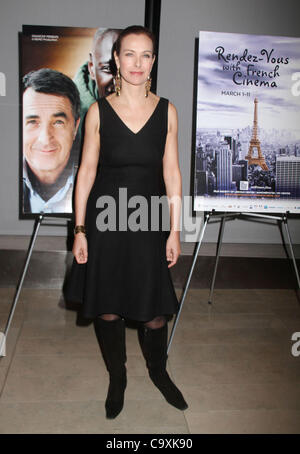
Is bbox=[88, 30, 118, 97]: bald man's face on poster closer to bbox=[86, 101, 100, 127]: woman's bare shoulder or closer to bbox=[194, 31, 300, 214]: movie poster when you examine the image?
bbox=[194, 31, 300, 214]: movie poster

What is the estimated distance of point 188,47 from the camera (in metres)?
3.56

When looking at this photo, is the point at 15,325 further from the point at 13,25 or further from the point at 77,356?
the point at 13,25

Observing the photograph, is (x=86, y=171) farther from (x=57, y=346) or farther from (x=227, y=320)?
(x=227, y=320)

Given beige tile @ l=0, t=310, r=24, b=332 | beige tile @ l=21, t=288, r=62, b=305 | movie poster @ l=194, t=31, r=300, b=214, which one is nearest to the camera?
movie poster @ l=194, t=31, r=300, b=214

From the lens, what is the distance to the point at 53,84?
8.40ft

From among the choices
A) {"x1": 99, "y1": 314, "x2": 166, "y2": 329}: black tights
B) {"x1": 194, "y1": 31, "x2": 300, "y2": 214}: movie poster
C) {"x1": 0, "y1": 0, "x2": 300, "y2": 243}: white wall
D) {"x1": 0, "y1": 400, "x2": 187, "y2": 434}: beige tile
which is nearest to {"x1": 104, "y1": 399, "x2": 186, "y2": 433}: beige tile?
{"x1": 0, "y1": 400, "x2": 187, "y2": 434}: beige tile

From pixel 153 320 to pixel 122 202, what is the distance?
0.49 meters

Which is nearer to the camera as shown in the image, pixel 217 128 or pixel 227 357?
pixel 227 357

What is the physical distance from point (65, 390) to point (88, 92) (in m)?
1.73

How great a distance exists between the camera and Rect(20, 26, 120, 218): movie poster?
243cm

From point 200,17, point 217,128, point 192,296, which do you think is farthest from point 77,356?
point 200,17

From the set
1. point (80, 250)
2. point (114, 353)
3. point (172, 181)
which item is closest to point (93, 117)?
point (172, 181)

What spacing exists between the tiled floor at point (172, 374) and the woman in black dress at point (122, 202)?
115mm

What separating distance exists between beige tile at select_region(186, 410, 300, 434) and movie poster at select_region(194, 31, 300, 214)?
112cm
